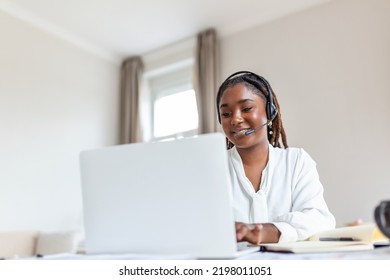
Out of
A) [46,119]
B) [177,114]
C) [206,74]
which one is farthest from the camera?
[46,119]

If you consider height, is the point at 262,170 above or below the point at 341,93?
below

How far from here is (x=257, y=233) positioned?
0.58m

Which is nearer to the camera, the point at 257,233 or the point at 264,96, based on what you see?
the point at 257,233

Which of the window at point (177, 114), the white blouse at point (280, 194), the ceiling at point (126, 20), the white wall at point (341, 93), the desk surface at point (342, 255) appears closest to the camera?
the desk surface at point (342, 255)

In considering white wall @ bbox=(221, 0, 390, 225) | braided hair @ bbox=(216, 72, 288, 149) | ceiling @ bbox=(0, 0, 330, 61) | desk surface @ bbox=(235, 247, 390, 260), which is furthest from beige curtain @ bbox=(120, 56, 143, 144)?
desk surface @ bbox=(235, 247, 390, 260)

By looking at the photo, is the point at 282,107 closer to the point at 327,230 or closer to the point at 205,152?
the point at 327,230

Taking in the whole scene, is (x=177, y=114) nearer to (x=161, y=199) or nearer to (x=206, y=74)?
(x=206, y=74)

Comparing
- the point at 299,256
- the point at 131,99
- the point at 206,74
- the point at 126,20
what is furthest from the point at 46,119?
the point at 299,256

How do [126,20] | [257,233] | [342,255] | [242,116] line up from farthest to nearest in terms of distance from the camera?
1. [126,20]
2. [242,116]
3. [257,233]
4. [342,255]

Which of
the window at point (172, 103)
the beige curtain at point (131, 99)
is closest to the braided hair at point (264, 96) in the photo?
the window at point (172, 103)

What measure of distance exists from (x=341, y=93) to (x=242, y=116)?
0.44 meters

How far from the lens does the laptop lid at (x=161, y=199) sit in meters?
0.45

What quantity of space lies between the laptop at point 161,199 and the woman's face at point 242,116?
0.80 ft

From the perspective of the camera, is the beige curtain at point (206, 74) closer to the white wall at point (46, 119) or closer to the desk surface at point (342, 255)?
the white wall at point (46, 119)
